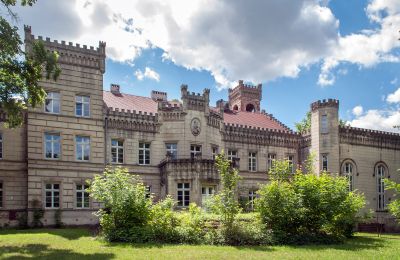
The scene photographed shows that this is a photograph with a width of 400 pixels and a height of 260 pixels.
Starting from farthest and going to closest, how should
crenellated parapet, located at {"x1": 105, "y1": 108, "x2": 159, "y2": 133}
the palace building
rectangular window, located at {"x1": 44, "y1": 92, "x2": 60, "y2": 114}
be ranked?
crenellated parapet, located at {"x1": 105, "y1": 108, "x2": 159, "y2": 133}, rectangular window, located at {"x1": 44, "y1": 92, "x2": 60, "y2": 114}, the palace building

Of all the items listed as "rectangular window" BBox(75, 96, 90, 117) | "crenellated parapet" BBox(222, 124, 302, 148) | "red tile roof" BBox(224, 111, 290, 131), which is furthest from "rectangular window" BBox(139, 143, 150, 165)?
"red tile roof" BBox(224, 111, 290, 131)

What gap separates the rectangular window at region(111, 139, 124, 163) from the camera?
109 ft

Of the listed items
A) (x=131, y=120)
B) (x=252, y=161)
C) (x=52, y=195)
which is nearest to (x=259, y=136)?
(x=252, y=161)

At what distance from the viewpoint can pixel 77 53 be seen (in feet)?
105

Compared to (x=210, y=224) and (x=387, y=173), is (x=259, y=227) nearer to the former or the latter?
(x=210, y=224)

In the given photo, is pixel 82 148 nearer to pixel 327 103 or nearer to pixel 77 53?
pixel 77 53

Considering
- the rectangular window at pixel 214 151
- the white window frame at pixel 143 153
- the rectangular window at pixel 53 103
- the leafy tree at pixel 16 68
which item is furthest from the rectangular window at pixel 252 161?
the leafy tree at pixel 16 68

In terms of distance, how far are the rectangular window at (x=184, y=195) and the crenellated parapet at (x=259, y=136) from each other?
26.5 feet

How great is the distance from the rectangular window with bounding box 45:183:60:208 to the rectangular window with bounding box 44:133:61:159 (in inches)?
85.5

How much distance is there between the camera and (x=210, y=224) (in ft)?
69.8

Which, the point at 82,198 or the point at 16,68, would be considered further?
the point at 82,198

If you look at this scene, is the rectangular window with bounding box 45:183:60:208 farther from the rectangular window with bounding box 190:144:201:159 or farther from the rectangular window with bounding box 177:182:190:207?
the rectangular window with bounding box 190:144:201:159

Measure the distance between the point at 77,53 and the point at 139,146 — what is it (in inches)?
358

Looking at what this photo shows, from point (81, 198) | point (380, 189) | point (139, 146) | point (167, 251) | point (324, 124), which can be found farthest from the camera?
point (380, 189)
